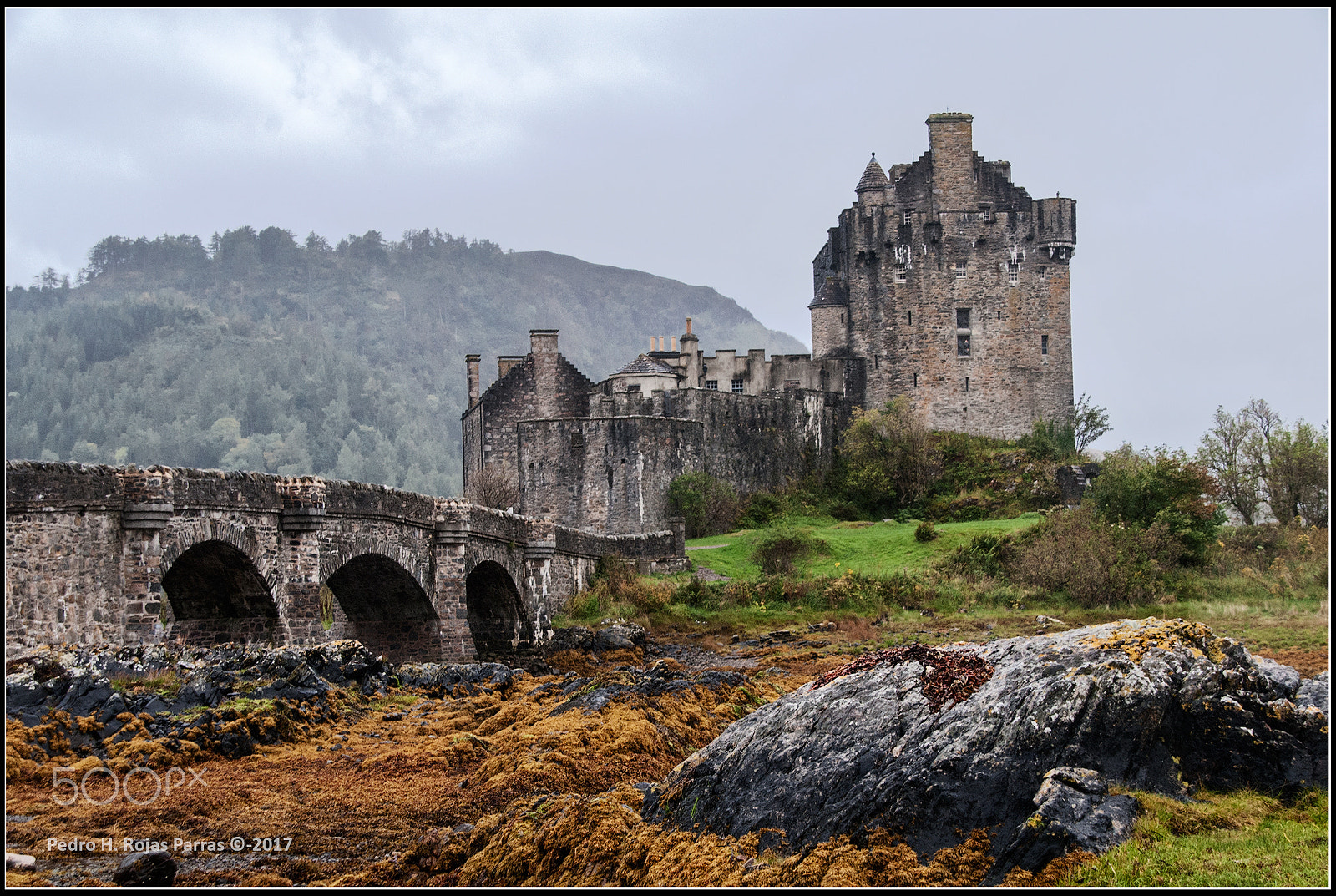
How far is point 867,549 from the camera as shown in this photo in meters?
39.8

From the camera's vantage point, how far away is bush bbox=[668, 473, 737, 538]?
4684cm

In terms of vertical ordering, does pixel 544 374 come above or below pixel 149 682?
above

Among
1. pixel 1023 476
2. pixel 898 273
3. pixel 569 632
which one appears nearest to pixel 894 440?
pixel 1023 476

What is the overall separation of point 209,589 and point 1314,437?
3144 cm

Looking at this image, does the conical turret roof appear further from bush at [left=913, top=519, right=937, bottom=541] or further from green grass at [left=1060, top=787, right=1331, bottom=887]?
green grass at [left=1060, top=787, right=1331, bottom=887]

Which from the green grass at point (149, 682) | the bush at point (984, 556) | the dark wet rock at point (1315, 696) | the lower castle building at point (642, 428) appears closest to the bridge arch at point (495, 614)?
the lower castle building at point (642, 428)

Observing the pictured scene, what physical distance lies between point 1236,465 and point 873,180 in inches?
1044

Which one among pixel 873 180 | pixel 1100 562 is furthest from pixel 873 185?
pixel 1100 562

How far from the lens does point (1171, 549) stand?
105 ft

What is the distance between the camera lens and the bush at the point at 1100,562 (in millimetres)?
30516

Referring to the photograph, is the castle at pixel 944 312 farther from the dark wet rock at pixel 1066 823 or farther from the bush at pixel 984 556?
the dark wet rock at pixel 1066 823

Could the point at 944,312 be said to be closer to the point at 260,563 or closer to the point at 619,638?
the point at 619,638

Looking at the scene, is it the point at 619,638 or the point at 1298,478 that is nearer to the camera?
the point at 619,638

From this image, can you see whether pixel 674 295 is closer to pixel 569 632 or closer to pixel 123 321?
pixel 123 321
